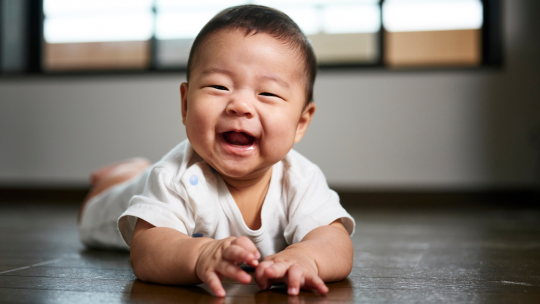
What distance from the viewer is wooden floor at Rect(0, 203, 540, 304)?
582 mm

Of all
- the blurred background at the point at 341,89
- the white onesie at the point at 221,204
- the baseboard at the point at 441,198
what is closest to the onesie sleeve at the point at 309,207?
the white onesie at the point at 221,204

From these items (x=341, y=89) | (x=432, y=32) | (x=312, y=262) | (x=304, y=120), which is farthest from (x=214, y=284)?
(x=432, y=32)

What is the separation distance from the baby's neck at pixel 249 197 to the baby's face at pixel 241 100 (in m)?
0.09

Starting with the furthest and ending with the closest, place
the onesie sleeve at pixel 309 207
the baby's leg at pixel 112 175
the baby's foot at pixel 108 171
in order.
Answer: the baby's foot at pixel 108 171, the baby's leg at pixel 112 175, the onesie sleeve at pixel 309 207

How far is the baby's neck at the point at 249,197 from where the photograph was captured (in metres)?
0.83

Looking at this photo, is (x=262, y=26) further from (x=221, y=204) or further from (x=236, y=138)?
(x=221, y=204)

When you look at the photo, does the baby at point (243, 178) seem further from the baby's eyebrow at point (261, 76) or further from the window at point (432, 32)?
the window at point (432, 32)

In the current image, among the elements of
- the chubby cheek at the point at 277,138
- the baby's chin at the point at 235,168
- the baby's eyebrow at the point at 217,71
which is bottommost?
the baby's chin at the point at 235,168

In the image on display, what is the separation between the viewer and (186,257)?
61 cm

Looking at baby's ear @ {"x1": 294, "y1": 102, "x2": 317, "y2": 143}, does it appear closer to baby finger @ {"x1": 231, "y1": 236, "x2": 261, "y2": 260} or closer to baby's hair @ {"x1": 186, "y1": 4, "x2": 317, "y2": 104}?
baby's hair @ {"x1": 186, "y1": 4, "x2": 317, "y2": 104}

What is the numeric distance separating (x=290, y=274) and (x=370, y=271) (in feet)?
0.85

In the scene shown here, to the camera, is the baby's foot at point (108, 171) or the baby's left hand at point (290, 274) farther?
the baby's foot at point (108, 171)

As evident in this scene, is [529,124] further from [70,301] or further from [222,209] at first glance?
[70,301]

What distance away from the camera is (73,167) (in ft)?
9.24
